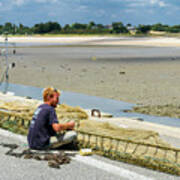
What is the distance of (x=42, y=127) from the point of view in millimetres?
5977

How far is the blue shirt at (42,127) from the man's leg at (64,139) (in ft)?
0.41

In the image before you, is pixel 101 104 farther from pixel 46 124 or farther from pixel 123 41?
pixel 123 41

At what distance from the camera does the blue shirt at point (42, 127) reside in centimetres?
595

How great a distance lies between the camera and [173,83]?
1750 centimetres

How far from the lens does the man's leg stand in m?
6.16

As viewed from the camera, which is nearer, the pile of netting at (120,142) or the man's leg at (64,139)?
the pile of netting at (120,142)

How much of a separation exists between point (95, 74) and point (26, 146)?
50.8 feet

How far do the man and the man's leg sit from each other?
96 millimetres

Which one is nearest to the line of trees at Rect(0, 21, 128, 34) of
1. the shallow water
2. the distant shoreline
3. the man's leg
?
the distant shoreline

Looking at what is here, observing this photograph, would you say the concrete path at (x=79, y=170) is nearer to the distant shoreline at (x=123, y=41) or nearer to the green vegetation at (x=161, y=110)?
the green vegetation at (x=161, y=110)

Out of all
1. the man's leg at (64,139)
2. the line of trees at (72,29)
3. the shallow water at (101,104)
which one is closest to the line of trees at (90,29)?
the line of trees at (72,29)

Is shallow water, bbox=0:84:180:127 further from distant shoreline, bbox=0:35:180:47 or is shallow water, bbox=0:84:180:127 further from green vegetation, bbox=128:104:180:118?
distant shoreline, bbox=0:35:180:47

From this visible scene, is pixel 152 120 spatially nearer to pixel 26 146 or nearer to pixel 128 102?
pixel 128 102

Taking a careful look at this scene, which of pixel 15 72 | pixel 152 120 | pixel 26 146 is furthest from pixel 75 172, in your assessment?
pixel 15 72
